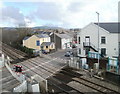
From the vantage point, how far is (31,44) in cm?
3522

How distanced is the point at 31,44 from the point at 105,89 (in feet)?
87.8

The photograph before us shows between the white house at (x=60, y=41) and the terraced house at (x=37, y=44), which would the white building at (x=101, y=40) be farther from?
the white house at (x=60, y=41)

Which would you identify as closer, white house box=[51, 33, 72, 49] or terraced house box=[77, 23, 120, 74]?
terraced house box=[77, 23, 120, 74]

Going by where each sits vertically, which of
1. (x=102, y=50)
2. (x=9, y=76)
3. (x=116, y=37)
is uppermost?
(x=116, y=37)

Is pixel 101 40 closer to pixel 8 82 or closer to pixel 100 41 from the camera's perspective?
pixel 100 41

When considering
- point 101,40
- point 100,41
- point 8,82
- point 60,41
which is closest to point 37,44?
point 60,41

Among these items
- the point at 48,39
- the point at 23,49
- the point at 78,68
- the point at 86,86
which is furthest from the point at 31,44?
the point at 86,86

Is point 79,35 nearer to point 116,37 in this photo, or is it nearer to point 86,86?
point 116,37

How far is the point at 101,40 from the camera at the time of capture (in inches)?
830

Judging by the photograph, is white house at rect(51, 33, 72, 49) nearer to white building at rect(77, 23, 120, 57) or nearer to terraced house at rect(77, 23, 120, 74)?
white building at rect(77, 23, 120, 57)

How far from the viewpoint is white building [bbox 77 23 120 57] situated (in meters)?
20.2

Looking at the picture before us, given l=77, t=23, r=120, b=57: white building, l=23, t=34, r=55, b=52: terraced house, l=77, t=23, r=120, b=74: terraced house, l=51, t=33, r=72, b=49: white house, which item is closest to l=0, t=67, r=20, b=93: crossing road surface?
l=77, t=23, r=120, b=74: terraced house

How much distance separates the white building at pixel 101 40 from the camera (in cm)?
2022

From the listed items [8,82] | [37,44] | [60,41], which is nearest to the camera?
[8,82]
